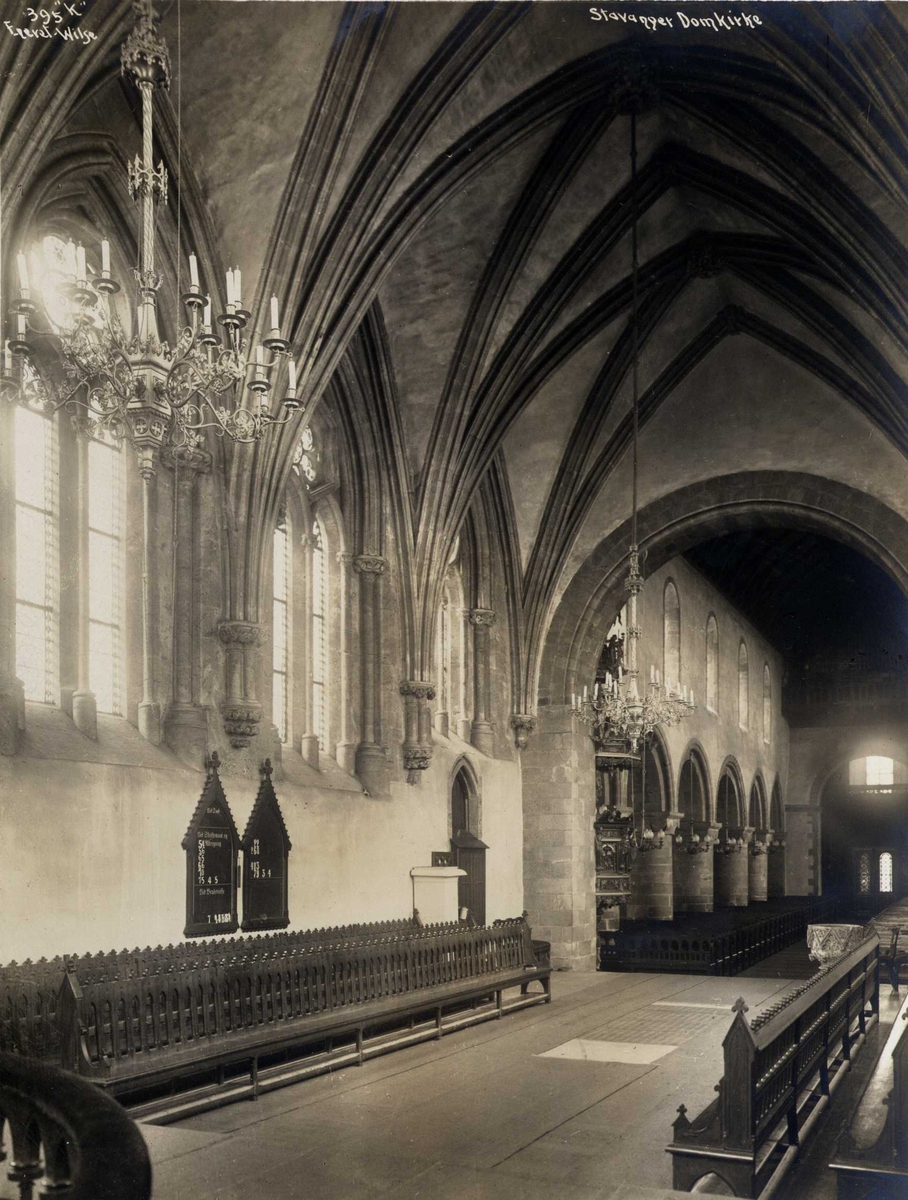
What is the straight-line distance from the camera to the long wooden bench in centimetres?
834

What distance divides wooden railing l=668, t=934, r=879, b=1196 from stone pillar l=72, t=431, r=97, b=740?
6.11 metres

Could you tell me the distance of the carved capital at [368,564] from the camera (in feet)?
51.5

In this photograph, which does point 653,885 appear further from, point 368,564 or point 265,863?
point 265,863

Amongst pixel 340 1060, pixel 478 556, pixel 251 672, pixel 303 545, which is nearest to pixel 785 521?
pixel 478 556

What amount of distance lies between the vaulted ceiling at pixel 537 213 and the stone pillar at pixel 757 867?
47.5 feet

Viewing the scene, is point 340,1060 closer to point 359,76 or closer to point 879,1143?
point 879,1143

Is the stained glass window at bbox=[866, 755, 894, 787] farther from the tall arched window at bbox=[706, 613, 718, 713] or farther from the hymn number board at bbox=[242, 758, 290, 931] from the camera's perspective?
the hymn number board at bbox=[242, 758, 290, 931]

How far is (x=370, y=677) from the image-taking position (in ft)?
51.1

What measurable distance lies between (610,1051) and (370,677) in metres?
5.73

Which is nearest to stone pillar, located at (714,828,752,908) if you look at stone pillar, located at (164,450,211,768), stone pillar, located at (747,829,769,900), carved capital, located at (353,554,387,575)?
stone pillar, located at (747,829,769,900)

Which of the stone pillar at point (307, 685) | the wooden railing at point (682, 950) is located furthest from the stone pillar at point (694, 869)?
the stone pillar at point (307, 685)

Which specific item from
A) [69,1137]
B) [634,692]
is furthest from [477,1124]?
[634,692]

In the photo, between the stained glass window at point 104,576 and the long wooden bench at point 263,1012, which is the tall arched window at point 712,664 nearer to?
the long wooden bench at point 263,1012

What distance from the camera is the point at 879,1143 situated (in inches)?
244
